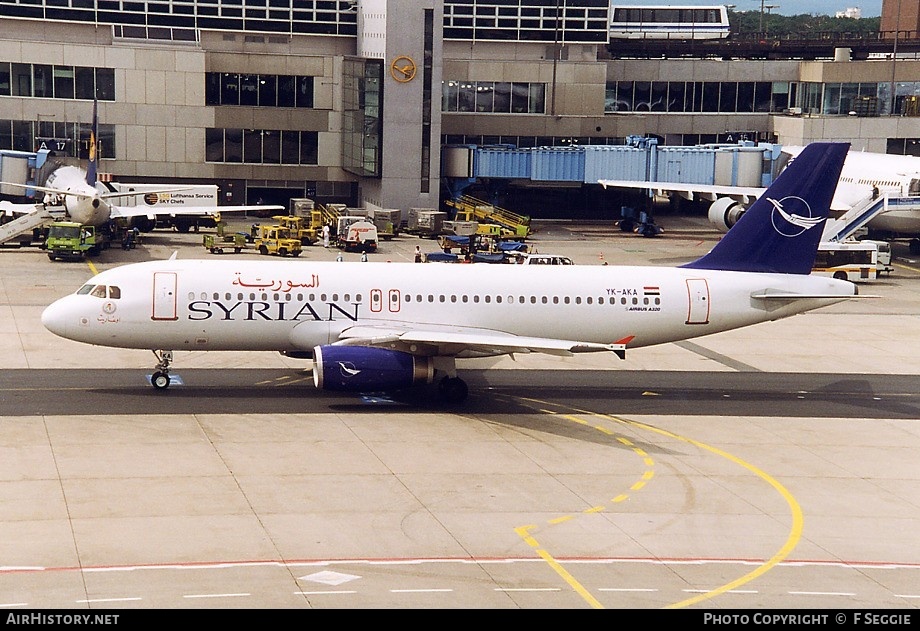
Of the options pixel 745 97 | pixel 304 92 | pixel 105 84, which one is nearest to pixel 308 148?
pixel 304 92

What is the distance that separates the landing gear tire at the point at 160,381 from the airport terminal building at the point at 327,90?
54312mm

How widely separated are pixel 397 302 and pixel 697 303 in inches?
435

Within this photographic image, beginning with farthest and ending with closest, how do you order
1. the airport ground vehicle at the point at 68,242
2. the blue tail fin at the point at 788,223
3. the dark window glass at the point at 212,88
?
the dark window glass at the point at 212,88
the airport ground vehicle at the point at 68,242
the blue tail fin at the point at 788,223

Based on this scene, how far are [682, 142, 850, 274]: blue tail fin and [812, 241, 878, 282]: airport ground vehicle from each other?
29.8m

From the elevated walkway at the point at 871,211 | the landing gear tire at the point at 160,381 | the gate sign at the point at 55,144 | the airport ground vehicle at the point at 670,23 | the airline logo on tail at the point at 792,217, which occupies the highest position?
the airport ground vehicle at the point at 670,23

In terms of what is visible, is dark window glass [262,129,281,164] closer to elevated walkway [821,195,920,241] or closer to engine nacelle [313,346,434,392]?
elevated walkway [821,195,920,241]

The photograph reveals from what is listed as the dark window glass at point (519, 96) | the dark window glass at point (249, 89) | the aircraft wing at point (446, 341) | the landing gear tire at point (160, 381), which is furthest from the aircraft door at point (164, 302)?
the dark window glass at point (519, 96)

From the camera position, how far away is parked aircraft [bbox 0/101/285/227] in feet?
257

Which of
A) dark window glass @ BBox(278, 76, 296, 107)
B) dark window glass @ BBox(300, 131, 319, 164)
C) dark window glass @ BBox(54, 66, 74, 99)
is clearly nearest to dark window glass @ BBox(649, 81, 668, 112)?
dark window glass @ BBox(300, 131, 319, 164)

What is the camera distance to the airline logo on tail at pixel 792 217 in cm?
4634

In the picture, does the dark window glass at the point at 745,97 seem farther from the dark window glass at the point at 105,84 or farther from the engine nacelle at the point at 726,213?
the dark window glass at the point at 105,84

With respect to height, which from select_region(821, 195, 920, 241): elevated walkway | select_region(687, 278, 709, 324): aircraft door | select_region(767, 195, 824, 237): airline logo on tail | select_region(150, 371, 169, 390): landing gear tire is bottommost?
select_region(150, 371, 169, 390): landing gear tire

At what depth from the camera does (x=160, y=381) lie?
4341 centimetres

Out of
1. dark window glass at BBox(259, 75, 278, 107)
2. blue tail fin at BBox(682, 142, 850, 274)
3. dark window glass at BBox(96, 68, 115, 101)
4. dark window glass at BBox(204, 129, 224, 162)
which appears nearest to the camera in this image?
blue tail fin at BBox(682, 142, 850, 274)
